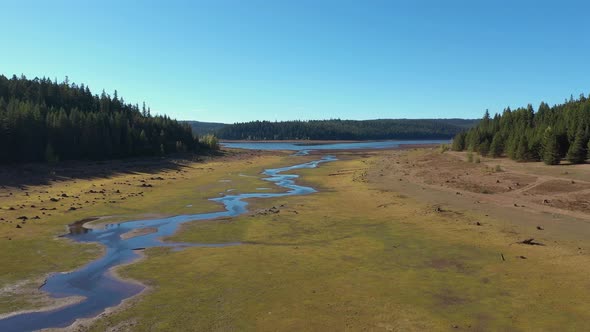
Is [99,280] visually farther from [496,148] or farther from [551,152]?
[496,148]

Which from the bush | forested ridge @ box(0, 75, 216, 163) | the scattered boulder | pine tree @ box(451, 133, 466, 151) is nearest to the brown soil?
the scattered boulder

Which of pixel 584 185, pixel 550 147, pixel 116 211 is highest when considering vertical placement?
pixel 550 147

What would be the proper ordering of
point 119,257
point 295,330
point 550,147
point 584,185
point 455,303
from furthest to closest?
point 550,147 < point 584,185 < point 119,257 < point 455,303 < point 295,330

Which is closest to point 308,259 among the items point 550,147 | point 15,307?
point 15,307

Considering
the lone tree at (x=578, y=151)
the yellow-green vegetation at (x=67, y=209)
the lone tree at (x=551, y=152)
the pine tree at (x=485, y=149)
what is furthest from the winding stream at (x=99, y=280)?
the pine tree at (x=485, y=149)

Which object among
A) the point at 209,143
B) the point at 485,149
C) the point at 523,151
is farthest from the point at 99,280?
the point at 209,143

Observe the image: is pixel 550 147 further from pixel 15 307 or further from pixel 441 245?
pixel 15 307
